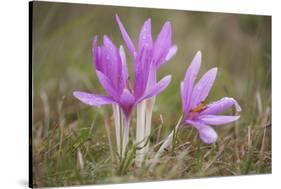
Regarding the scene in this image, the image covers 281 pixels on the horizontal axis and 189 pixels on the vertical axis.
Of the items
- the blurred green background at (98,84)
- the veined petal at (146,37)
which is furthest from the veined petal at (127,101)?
the veined petal at (146,37)

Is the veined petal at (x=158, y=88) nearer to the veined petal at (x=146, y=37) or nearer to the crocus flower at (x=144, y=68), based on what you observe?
the crocus flower at (x=144, y=68)

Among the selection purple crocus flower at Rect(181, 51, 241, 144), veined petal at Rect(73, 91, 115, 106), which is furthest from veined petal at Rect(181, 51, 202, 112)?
veined petal at Rect(73, 91, 115, 106)

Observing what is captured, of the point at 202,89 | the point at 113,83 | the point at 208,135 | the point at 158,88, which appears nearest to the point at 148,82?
the point at 158,88

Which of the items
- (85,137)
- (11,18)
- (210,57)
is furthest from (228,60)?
(11,18)

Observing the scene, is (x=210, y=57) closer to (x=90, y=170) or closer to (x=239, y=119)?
(x=239, y=119)

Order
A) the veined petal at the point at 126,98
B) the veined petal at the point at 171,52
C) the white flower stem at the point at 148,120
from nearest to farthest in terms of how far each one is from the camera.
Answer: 1. the veined petal at the point at 126,98
2. the white flower stem at the point at 148,120
3. the veined petal at the point at 171,52

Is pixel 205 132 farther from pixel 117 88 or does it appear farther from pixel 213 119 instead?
pixel 117 88

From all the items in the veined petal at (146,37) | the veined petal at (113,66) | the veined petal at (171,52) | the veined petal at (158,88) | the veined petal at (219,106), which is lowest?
the veined petal at (219,106)
